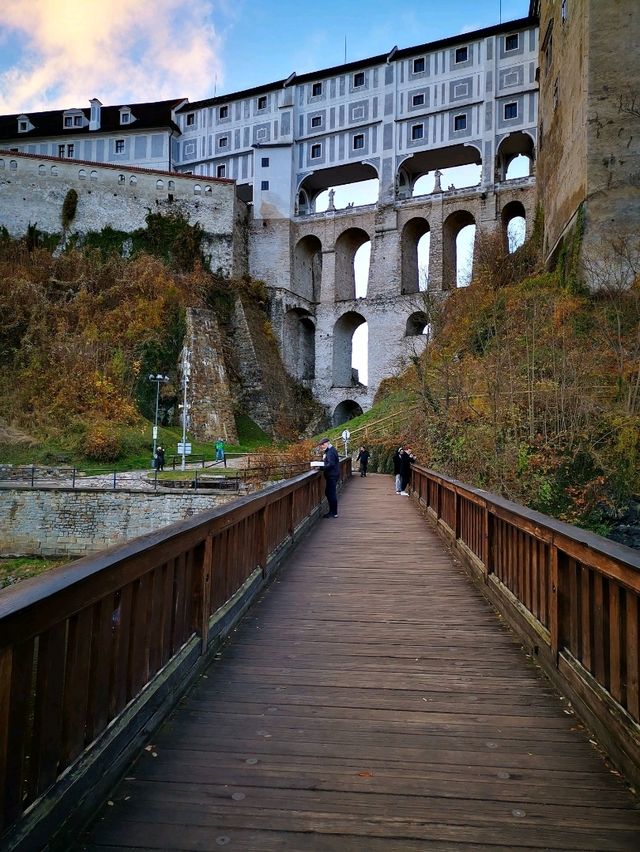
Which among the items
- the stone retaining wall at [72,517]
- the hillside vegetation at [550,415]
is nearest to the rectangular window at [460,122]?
the hillside vegetation at [550,415]

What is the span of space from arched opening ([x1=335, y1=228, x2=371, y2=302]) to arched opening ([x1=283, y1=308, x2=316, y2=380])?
347 centimetres

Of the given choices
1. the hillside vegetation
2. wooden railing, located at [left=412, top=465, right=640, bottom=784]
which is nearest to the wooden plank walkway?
wooden railing, located at [left=412, top=465, right=640, bottom=784]

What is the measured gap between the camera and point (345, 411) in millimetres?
47844

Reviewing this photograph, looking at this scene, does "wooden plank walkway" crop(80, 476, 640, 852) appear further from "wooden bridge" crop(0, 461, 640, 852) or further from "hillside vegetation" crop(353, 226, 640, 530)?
"hillside vegetation" crop(353, 226, 640, 530)

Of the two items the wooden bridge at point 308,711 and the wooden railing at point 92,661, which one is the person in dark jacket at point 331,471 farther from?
the wooden railing at point 92,661

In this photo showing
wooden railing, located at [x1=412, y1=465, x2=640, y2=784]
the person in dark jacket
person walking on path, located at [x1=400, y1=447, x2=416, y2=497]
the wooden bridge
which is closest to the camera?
the wooden bridge

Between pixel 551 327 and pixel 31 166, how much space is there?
42734mm

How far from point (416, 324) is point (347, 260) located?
29.0 ft

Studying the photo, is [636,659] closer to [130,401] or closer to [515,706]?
[515,706]

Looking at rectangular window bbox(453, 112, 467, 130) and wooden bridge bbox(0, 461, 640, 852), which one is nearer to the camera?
wooden bridge bbox(0, 461, 640, 852)

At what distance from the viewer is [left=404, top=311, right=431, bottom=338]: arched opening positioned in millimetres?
43188

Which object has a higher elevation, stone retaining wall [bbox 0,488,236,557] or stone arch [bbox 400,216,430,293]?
stone arch [bbox 400,216,430,293]

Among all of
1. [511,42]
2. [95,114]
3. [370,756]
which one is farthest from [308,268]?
[370,756]

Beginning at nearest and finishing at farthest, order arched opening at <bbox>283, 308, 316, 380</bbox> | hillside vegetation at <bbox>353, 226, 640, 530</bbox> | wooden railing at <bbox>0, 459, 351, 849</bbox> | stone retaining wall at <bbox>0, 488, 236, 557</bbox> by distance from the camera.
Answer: wooden railing at <bbox>0, 459, 351, 849</bbox>, hillside vegetation at <bbox>353, 226, 640, 530</bbox>, stone retaining wall at <bbox>0, 488, 236, 557</bbox>, arched opening at <bbox>283, 308, 316, 380</bbox>
